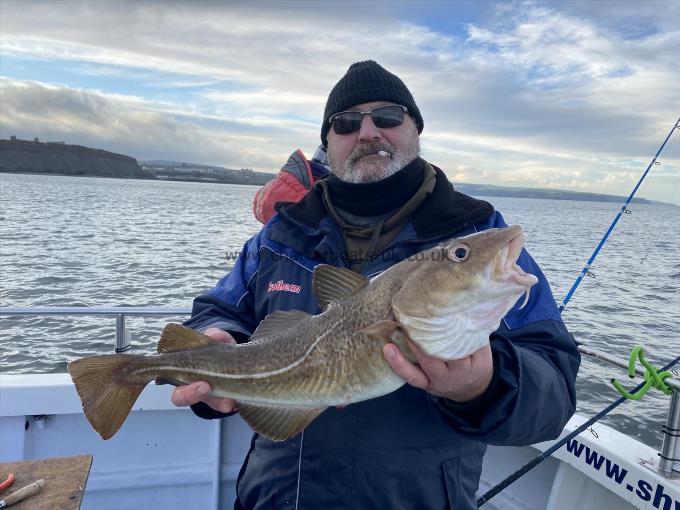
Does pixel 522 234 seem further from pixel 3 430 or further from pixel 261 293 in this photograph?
pixel 3 430

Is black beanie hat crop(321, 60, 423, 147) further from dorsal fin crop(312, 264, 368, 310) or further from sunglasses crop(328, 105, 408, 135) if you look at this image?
dorsal fin crop(312, 264, 368, 310)

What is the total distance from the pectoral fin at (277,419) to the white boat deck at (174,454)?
1942 millimetres

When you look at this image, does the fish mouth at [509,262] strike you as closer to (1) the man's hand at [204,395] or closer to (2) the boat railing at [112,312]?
(1) the man's hand at [204,395]

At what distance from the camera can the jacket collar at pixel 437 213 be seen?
270 cm

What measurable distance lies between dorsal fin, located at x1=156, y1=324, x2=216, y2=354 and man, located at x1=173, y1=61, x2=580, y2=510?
0.33ft

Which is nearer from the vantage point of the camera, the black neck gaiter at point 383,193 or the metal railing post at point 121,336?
the black neck gaiter at point 383,193

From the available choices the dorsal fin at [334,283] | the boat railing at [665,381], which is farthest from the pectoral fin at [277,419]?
the boat railing at [665,381]

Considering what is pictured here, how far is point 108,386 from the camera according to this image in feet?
8.68

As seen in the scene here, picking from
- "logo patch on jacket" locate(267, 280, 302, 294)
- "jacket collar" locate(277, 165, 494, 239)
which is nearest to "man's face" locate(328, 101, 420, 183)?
"jacket collar" locate(277, 165, 494, 239)

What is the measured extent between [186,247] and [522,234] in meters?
23.1

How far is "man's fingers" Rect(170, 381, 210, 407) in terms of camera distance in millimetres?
2512

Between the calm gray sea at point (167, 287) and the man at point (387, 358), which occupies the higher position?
the man at point (387, 358)

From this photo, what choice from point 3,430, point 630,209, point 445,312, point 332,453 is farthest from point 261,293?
point 630,209

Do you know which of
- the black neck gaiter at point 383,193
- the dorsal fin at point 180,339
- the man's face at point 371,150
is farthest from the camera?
the man's face at point 371,150
